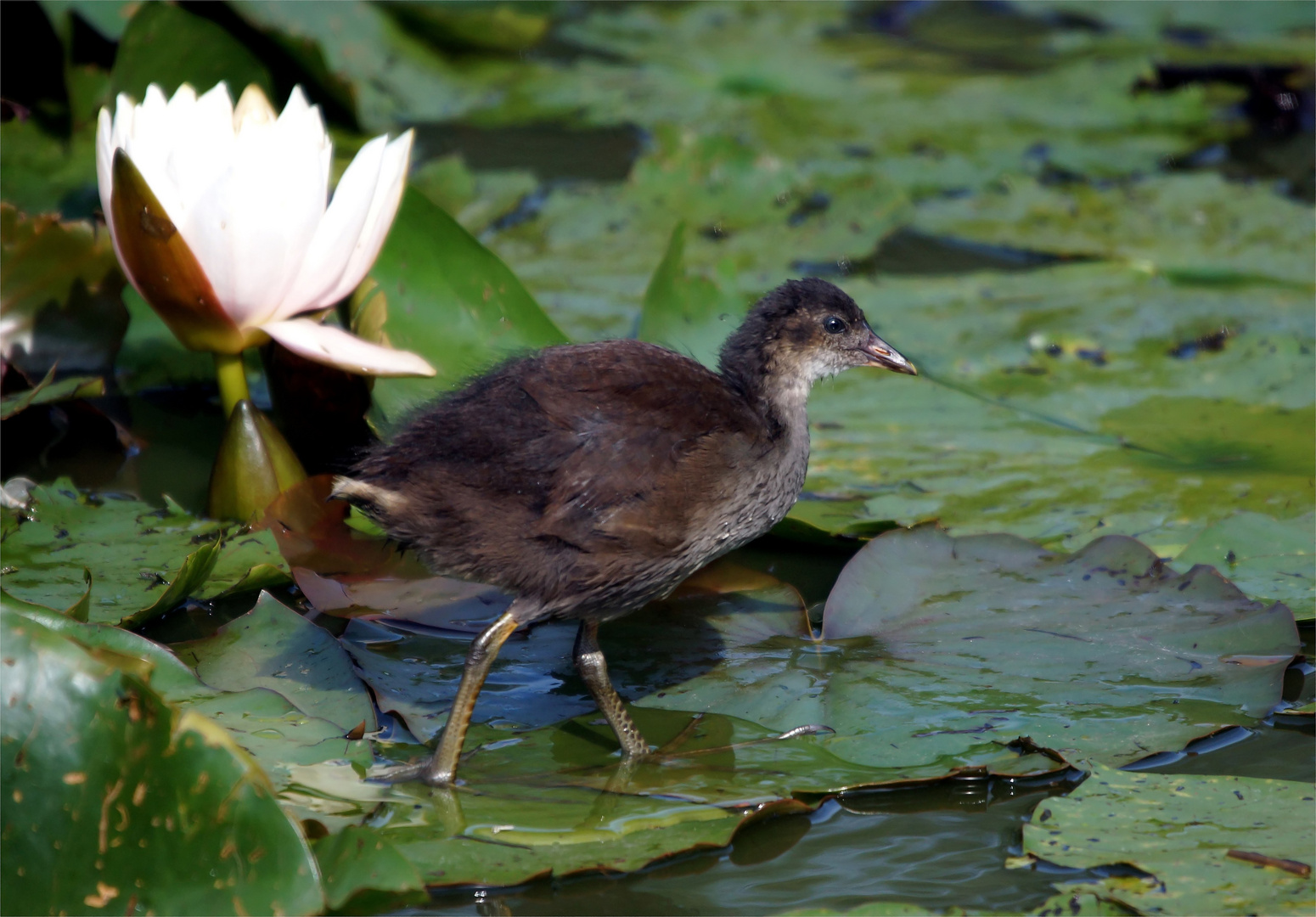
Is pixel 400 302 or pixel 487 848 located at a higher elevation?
pixel 400 302

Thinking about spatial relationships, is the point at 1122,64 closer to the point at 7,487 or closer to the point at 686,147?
the point at 686,147

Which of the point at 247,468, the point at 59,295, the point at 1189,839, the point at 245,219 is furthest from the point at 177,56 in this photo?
the point at 1189,839

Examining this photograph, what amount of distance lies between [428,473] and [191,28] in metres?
2.43

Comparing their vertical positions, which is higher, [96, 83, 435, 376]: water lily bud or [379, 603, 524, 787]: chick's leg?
[96, 83, 435, 376]: water lily bud

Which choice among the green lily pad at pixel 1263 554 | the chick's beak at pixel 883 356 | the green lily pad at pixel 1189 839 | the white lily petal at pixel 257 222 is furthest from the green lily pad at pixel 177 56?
the green lily pad at pixel 1189 839

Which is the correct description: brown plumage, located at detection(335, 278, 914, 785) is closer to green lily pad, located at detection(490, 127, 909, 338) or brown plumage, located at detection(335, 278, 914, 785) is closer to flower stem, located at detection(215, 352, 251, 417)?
flower stem, located at detection(215, 352, 251, 417)

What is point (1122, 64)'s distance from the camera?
6836mm

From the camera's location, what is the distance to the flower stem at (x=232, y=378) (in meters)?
3.24

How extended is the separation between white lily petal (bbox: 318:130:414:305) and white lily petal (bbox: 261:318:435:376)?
0.36 ft

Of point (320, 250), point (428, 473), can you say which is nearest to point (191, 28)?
point (320, 250)

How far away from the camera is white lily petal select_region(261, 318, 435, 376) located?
301 cm

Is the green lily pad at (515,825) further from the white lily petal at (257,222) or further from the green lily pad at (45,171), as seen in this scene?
the green lily pad at (45,171)

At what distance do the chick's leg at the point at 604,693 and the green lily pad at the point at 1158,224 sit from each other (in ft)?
9.91

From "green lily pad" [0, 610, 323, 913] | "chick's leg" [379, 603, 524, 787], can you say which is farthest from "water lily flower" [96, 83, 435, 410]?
"green lily pad" [0, 610, 323, 913]
